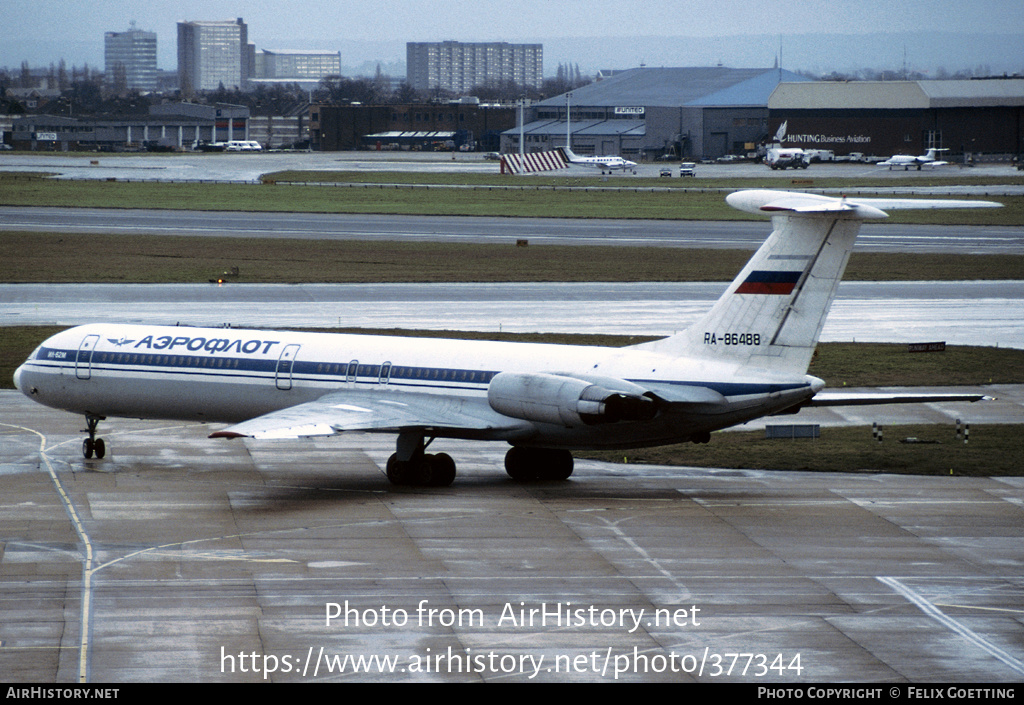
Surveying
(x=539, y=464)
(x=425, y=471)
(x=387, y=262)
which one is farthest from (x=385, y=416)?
(x=387, y=262)

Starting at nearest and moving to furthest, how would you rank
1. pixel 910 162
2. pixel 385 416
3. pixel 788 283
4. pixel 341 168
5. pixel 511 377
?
pixel 788 283
pixel 511 377
pixel 385 416
pixel 910 162
pixel 341 168

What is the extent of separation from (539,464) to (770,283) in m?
7.34

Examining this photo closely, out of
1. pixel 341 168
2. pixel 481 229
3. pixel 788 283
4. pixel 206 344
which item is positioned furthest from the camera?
pixel 341 168

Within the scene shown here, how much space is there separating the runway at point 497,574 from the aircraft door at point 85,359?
231cm

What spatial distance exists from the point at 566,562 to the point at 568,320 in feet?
109

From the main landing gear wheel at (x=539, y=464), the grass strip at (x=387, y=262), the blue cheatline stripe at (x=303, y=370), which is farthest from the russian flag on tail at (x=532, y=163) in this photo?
the main landing gear wheel at (x=539, y=464)

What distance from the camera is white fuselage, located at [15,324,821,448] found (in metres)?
29.8

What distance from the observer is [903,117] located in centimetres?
18325

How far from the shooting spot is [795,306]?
29188 mm

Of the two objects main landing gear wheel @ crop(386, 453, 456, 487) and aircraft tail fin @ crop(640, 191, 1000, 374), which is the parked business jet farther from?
aircraft tail fin @ crop(640, 191, 1000, 374)

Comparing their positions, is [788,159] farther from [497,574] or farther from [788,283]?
[497,574]

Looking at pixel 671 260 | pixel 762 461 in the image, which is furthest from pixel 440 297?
pixel 762 461

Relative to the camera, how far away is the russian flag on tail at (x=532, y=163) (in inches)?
6412

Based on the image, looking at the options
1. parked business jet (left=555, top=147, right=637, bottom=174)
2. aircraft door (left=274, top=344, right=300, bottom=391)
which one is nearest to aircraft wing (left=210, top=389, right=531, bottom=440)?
aircraft door (left=274, top=344, right=300, bottom=391)
